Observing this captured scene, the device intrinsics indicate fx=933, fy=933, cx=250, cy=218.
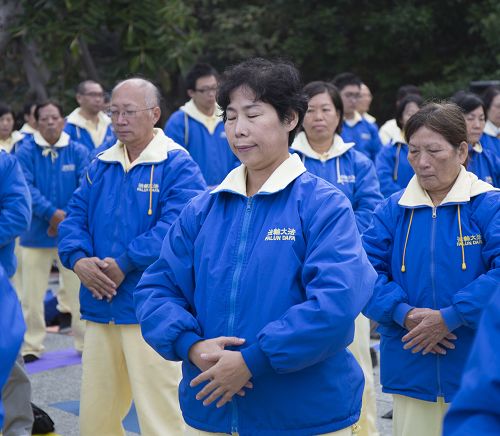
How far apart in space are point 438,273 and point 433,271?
0.02 m

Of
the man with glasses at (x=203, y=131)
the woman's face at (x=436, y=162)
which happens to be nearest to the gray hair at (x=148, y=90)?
the woman's face at (x=436, y=162)

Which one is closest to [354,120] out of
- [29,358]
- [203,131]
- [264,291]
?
[203,131]

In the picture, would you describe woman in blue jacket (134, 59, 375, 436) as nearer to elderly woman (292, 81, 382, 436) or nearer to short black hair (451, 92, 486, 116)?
elderly woman (292, 81, 382, 436)

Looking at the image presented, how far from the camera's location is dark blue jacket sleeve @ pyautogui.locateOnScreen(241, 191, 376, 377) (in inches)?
121

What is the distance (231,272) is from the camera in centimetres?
326

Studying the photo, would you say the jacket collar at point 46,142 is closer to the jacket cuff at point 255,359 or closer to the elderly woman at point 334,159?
the elderly woman at point 334,159

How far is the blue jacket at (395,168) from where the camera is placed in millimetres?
8227

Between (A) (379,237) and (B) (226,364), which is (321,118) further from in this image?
(B) (226,364)

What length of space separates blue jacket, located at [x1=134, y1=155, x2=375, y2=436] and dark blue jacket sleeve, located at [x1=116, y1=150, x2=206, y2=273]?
1513mm

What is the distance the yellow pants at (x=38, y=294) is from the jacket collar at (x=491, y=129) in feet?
12.4

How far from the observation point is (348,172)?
577 cm

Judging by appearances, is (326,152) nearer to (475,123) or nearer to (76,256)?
(475,123)

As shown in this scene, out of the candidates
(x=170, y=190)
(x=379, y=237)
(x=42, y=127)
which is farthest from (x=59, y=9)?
(x=379, y=237)

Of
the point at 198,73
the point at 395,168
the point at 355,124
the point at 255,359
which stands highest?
the point at 198,73
